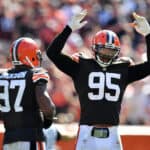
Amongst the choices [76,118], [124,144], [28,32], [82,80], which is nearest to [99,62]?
[82,80]

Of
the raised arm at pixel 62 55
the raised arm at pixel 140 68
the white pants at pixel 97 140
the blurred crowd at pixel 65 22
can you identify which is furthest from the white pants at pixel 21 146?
the blurred crowd at pixel 65 22

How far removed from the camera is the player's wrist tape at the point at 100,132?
7.56 m

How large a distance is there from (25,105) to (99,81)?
871 millimetres

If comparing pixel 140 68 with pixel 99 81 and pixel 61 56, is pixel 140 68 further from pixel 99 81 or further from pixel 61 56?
pixel 61 56

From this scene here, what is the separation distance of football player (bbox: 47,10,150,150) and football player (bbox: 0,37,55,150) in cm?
48

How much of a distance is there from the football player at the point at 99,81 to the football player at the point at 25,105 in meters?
0.48

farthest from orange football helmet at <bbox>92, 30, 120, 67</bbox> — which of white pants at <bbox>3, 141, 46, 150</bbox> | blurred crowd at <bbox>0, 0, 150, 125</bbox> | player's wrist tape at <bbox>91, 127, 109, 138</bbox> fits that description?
blurred crowd at <bbox>0, 0, 150, 125</bbox>

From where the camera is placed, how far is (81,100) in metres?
7.65

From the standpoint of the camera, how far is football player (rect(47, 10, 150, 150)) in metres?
7.58

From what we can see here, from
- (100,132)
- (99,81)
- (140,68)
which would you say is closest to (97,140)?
(100,132)

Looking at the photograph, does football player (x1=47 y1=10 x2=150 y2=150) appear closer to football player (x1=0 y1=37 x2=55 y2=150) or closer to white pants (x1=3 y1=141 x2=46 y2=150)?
football player (x1=0 y1=37 x2=55 y2=150)

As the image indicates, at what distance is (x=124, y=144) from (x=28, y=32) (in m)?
4.49

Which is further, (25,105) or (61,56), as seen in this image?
(61,56)

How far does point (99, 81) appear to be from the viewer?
25.0ft
